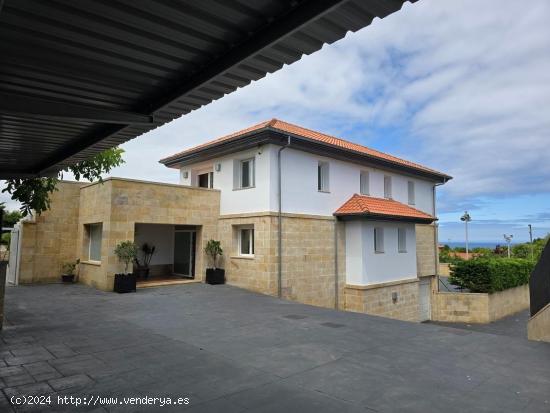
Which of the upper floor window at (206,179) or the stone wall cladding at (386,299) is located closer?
the stone wall cladding at (386,299)

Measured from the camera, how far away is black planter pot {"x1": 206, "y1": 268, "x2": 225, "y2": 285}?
1453 cm

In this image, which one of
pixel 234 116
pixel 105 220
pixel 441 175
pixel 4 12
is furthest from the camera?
pixel 441 175

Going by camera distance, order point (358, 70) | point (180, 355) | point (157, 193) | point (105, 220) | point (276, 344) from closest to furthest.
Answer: point (180, 355) < point (276, 344) < point (358, 70) < point (105, 220) < point (157, 193)

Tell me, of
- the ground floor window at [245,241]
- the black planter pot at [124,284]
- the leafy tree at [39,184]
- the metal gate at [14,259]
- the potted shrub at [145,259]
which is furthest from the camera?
the potted shrub at [145,259]

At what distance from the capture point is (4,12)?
247 cm

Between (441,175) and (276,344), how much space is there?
18.8 meters

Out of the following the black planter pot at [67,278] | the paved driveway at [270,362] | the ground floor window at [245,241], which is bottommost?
the paved driveway at [270,362]

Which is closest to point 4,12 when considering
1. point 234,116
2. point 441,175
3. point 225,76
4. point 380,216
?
point 225,76

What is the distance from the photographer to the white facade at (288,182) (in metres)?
13.6

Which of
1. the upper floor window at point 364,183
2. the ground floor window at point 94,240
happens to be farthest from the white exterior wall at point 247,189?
the upper floor window at point 364,183

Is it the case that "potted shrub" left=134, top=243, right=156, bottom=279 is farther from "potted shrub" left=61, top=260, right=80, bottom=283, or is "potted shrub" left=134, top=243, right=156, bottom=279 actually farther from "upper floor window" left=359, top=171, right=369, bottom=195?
"upper floor window" left=359, top=171, right=369, bottom=195

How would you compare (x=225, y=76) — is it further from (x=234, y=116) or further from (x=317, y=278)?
(x=234, y=116)

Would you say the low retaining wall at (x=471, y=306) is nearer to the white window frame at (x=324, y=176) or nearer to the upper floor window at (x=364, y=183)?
the upper floor window at (x=364, y=183)

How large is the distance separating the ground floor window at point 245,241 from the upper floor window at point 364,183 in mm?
6062
